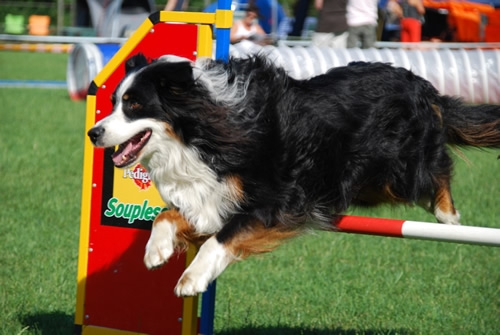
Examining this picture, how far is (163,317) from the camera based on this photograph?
414 centimetres

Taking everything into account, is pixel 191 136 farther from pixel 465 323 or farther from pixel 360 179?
pixel 465 323

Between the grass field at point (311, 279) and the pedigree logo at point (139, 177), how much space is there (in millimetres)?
947

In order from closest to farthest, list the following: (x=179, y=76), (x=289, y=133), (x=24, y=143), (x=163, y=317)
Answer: (x=179, y=76)
(x=289, y=133)
(x=163, y=317)
(x=24, y=143)

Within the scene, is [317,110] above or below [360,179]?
above

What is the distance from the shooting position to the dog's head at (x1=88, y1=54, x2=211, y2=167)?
3.62 m

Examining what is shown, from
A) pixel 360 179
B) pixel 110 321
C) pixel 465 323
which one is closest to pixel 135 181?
pixel 110 321

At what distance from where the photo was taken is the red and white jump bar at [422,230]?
11.3ft

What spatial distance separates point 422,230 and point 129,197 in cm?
152

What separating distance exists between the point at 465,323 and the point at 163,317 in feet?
6.20

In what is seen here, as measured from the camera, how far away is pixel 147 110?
3664 millimetres

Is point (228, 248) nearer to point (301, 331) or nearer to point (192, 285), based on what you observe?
point (192, 285)

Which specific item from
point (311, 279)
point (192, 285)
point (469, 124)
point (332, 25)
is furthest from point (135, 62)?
point (332, 25)

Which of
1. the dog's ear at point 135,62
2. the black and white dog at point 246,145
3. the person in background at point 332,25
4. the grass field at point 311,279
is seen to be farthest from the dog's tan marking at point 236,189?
the person in background at point 332,25

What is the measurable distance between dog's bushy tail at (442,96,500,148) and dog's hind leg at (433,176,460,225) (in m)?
0.29
